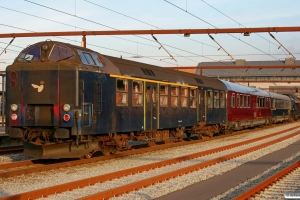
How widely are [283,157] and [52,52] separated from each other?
971cm

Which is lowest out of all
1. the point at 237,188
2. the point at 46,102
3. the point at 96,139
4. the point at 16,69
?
the point at 237,188

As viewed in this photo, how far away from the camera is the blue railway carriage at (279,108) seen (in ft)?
146

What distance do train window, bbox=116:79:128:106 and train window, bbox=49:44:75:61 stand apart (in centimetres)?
224

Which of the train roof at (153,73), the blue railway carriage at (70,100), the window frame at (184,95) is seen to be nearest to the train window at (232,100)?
the train roof at (153,73)

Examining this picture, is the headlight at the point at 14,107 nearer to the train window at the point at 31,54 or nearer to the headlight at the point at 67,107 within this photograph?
the train window at the point at 31,54

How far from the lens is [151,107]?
1778cm

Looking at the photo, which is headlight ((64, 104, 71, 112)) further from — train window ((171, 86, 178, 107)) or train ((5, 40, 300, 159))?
train window ((171, 86, 178, 107))

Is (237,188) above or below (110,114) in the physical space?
below

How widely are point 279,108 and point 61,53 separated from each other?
37719 mm

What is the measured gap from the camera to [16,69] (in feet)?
45.0

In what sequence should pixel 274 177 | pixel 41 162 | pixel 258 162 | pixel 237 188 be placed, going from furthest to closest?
pixel 258 162 < pixel 41 162 < pixel 274 177 < pixel 237 188

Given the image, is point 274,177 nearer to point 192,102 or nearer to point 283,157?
point 283,157

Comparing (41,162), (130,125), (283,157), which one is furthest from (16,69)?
(283,157)

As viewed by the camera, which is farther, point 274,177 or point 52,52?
point 52,52
